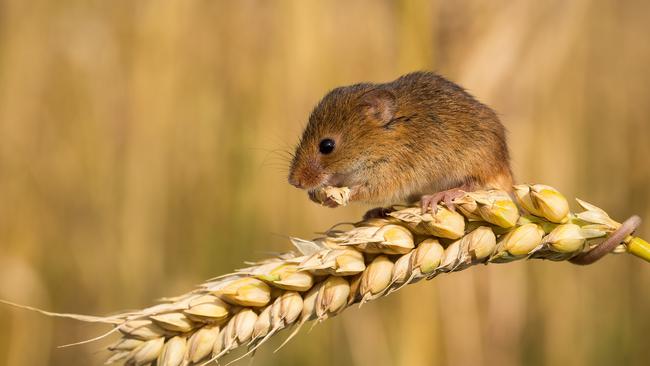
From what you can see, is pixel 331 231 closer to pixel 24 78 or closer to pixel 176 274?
pixel 176 274


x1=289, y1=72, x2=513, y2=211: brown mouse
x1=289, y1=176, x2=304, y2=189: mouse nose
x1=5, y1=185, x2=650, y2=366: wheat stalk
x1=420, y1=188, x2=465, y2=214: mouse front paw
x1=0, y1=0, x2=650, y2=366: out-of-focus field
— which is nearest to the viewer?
x1=5, y1=185, x2=650, y2=366: wheat stalk

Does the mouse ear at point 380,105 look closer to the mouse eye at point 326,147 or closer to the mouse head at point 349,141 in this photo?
the mouse head at point 349,141

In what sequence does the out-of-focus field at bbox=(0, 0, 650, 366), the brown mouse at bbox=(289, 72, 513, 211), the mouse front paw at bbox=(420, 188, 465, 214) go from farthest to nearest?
the out-of-focus field at bbox=(0, 0, 650, 366) → the brown mouse at bbox=(289, 72, 513, 211) → the mouse front paw at bbox=(420, 188, 465, 214)

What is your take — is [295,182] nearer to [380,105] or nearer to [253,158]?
[380,105]

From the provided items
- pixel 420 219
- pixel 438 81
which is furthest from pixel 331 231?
pixel 438 81

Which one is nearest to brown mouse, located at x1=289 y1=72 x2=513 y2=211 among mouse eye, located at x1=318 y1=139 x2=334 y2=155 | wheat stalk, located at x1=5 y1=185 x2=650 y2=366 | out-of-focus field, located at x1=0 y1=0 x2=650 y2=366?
mouse eye, located at x1=318 y1=139 x2=334 y2=155

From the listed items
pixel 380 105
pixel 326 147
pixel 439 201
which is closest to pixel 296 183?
pixel 326 147

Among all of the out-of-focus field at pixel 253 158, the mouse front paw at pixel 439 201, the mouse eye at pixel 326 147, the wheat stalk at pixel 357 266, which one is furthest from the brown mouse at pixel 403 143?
the wheat stalk at pixel 357 266

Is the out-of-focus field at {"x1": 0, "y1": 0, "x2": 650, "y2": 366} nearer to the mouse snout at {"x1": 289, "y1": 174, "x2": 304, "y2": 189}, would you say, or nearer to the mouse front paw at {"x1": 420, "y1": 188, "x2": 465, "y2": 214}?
the mouse snout at {"x1": 289, "y1": 174, "x2": 304, "y2": 189}
